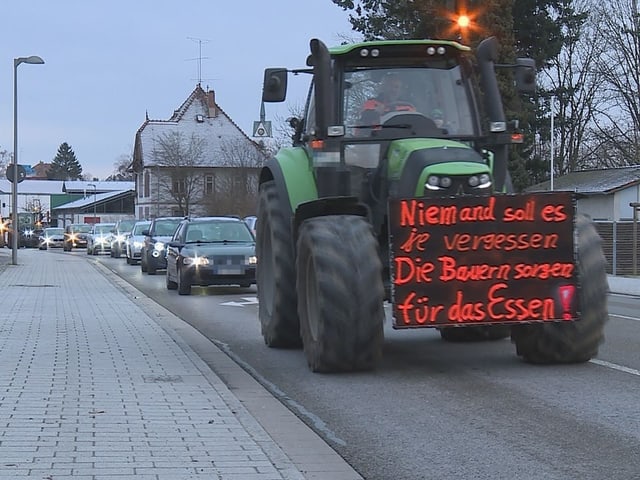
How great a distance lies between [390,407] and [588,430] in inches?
60.1

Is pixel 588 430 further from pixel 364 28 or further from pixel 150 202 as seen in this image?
pixel 150 202

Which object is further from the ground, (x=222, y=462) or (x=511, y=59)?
(x=511, y=59)

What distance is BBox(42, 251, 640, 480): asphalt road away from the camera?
5941 millimetres

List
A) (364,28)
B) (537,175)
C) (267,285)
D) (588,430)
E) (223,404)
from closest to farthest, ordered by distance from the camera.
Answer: (588,430) < (223,404) < (267,285) < (364,28) < (537,175)

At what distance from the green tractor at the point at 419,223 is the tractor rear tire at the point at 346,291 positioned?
1cm

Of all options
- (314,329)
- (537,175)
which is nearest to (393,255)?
(314,329)

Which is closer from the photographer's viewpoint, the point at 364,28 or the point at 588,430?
the point at 588,430

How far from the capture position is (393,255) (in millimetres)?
8250

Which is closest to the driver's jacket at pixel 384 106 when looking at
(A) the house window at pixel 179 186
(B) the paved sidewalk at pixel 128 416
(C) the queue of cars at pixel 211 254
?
(B) the paved sidewalk at pixel 128 416

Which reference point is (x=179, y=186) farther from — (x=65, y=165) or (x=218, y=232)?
(x=65, y=165)

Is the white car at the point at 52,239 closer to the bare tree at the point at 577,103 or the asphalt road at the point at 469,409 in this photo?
the bare tree at the point at 577,103

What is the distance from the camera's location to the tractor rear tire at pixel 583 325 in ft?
28.4

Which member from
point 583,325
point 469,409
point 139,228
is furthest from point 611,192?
point 469,409

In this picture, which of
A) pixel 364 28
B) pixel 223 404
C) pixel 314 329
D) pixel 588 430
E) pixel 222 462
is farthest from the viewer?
pixel 364 28
